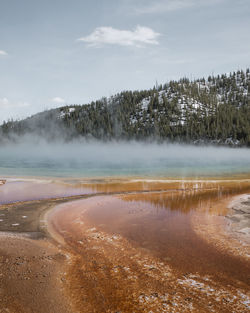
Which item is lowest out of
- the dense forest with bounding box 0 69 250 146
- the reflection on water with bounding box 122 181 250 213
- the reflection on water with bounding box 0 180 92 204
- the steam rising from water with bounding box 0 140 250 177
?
the reflection on water with bounding box 122 181 250 213

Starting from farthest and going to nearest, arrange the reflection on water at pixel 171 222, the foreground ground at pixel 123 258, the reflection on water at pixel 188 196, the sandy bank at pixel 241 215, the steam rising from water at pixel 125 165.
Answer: the steam rising from water at pixel 125 165 → the reflection on water at pixel 188 196 → the sandy bank at pixel 241 215 → the reflection on water at pixel 171 222 → the foreground ground at pixel 123 258

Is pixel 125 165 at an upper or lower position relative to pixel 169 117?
lower

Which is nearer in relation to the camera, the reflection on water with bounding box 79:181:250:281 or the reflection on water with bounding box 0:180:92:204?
the reflection on water with bounding box 79:181:250:281

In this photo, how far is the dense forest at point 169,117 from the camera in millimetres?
131625

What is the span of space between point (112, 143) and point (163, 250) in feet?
477

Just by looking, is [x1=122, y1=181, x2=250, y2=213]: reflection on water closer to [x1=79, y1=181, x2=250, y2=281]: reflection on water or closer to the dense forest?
[x1=79, y1=181, x2=250, y2=281]: reflection on water

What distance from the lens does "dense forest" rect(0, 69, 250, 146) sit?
132 metres

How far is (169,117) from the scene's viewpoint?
157 meters

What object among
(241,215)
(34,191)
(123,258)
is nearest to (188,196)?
(241,215)

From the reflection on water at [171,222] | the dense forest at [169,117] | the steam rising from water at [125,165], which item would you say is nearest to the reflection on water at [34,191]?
the reflection on water at [171,222]

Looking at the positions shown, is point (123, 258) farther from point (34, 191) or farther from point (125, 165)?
point (125, 165)

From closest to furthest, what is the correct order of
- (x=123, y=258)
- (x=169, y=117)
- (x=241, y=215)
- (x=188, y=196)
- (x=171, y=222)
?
(x=123, y=258) → (x=171, y=222) → (x=241, y=215) → (x=188, y=196) → (x=169, y=117)

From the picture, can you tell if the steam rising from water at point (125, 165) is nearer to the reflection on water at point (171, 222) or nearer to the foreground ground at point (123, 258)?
the reflection on water at point (171, 222)

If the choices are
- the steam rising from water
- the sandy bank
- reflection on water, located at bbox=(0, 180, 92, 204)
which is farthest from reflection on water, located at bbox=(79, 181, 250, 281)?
the steam rising from water
